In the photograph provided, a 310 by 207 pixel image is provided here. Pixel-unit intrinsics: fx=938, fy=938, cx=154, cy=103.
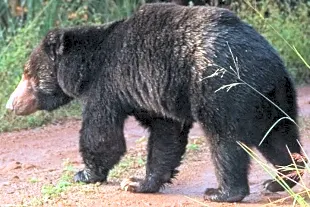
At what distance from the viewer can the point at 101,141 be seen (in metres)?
7.37

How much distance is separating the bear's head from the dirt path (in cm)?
66

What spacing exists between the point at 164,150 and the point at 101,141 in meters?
0.55

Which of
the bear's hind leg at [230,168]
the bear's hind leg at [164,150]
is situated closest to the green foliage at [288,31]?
the bear's hind leg at [164,150]

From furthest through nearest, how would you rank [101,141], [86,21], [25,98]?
[86,21], [25,98], [101,141]

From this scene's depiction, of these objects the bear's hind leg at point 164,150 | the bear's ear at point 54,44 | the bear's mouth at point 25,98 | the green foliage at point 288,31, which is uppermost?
the bear's ear at point 54,44

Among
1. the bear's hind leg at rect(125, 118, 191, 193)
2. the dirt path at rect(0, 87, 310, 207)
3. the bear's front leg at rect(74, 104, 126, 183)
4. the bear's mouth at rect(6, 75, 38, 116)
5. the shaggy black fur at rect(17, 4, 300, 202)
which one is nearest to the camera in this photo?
the shaggy black fur at rect(17, 4, 300, 202)

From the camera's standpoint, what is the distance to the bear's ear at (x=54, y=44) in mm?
7805

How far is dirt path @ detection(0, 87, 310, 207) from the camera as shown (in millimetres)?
7082

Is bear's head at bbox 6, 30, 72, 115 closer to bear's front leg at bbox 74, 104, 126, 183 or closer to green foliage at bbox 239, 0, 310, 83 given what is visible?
bear's front leg at bbox 74, 104, 126, 183

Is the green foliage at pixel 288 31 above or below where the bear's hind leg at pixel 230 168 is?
below

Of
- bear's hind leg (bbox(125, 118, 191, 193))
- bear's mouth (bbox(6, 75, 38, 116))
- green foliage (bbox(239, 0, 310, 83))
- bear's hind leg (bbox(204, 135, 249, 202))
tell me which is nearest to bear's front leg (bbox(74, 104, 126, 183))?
bear's hind leg (bbox(125, 118, 191, 193))

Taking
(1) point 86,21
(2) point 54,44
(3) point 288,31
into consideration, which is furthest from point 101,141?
(3) point 288,31

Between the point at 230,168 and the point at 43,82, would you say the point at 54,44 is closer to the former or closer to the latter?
the point at 43,82

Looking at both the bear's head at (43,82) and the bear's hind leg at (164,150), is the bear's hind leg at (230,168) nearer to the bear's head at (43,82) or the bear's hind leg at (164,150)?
the bear's hind leg at (164,150)
